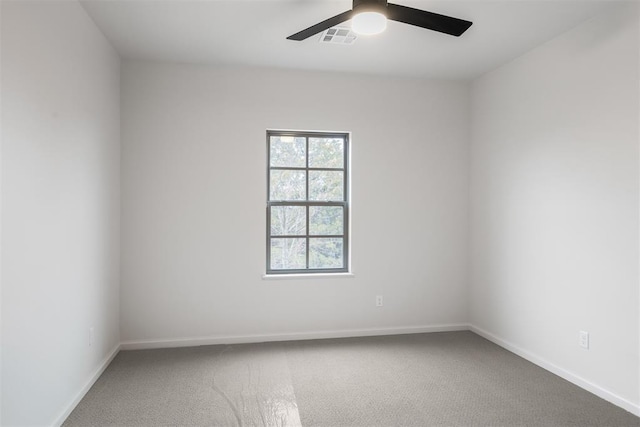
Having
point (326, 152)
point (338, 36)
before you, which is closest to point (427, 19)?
point (338, 36)

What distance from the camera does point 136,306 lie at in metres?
3.57

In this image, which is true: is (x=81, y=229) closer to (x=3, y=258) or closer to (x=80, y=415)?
(x=3, y=258)

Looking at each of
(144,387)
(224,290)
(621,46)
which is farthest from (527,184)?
(144,387)

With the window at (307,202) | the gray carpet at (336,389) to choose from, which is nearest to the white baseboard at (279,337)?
the gray carpet at (336,389)

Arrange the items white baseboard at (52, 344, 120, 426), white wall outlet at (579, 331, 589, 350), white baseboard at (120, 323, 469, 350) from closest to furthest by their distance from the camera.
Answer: white baseboard at (52, 344, 120, 426) → white wall outlet at (579, 331, 589, 350) → white baseboard at (120, 323, 469, 350)

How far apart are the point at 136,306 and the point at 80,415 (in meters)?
1.23

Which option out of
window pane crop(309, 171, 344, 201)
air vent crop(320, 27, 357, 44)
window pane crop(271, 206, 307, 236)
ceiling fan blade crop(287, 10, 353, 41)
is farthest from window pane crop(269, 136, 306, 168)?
ceiling fan blade crop(287, 10, 353, 41)

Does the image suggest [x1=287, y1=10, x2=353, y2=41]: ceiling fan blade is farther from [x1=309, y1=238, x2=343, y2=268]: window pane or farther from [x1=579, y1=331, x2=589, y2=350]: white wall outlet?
[x1=579, y1=331, x2=589, y2=350]: white wall outlet

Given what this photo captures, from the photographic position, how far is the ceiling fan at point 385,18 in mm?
A: 2109

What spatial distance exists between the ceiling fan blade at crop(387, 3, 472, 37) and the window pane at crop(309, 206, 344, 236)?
6.79 feet

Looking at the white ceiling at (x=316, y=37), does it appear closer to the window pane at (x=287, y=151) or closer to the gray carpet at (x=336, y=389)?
the window pane at (x=287, y=151)

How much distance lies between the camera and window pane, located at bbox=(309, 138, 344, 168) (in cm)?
395

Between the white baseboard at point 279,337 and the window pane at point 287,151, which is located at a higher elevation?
the window pane at point 287,151

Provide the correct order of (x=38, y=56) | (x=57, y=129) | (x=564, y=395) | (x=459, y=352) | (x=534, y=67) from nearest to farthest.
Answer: (x=38, y=56), (x=57, y=129), (x=564, y=395), (x=534, y=67), (x=459, y=352)
